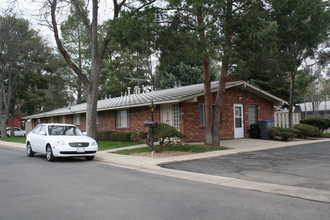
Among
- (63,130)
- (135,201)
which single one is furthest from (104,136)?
(135,201)

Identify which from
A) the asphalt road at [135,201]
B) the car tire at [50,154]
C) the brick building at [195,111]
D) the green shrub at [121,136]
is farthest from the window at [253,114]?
the asphalt road at [135,201]

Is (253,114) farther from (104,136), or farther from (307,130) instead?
(104,136)

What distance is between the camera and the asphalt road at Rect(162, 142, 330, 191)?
8.05 m

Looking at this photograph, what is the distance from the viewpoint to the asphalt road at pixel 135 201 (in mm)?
5238

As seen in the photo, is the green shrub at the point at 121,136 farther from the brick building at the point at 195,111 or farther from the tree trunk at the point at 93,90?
the tree trunk at the point at 93,90

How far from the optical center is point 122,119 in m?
23.6

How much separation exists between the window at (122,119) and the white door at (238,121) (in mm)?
7599

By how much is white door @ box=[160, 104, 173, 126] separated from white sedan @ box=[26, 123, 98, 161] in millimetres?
6608

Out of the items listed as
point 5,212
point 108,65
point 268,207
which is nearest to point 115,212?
point 5,212

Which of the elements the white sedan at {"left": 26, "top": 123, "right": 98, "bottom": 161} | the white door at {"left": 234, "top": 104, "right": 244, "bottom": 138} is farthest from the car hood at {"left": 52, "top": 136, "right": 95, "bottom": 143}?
the white door at {"left": 234, "top": 104, "right": 244, "bottom": 138}

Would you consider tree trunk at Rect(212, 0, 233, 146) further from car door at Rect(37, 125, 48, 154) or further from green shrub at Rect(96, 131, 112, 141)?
green shrub at Rect(96, 131, 112, 141)

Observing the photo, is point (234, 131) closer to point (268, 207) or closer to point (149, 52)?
point (149, 52)

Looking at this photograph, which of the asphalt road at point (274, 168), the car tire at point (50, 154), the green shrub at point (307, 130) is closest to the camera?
the asphalt road at point (274, 168)

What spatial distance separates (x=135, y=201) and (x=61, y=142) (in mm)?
7210
